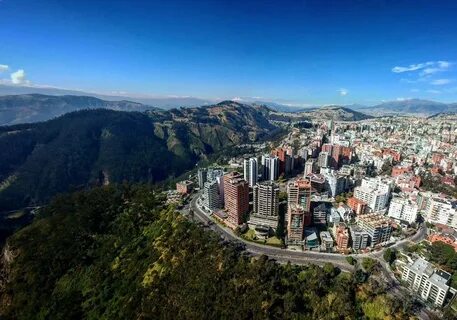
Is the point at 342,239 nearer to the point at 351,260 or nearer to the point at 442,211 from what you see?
the point at 351,260

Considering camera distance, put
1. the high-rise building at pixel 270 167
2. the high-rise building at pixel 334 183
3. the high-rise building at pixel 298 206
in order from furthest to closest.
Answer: the high-rise building at pixel 270 167, the high-rise building at pixel 334 183, the high-rise building at pixel 298 206

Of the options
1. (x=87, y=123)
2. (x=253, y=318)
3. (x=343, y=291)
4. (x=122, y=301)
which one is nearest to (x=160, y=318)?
(x=122, y=301)

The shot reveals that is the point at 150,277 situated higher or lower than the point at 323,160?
lower

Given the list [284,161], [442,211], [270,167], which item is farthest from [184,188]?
[442,211]

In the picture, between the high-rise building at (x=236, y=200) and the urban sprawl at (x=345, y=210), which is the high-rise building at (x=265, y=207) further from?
the high-rise building at (x=236, y=200)

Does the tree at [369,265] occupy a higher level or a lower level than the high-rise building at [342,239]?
lower

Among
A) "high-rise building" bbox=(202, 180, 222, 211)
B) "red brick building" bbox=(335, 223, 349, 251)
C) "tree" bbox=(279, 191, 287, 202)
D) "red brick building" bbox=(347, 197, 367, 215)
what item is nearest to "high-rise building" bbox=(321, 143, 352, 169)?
"tree" bbox=(279, 191, 287, 202)

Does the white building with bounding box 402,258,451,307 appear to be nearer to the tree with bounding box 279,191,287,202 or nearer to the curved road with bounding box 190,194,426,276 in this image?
the curved road with bounding box 190,194,426,276

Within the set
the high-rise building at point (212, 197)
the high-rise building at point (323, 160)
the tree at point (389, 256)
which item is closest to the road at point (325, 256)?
the tree at point (389, 256)
